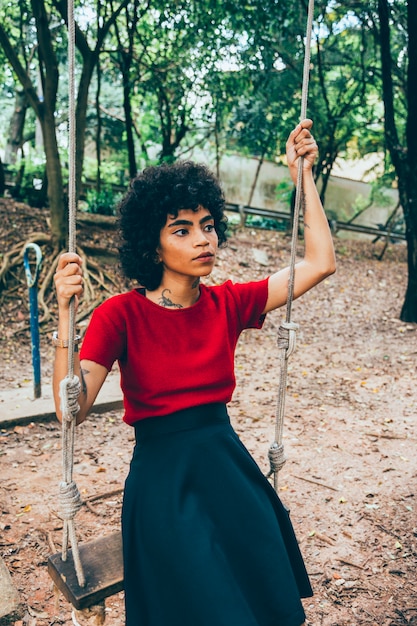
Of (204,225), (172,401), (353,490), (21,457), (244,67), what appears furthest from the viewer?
(244,67)

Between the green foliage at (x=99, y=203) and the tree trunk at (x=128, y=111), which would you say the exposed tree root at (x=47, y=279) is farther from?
the tree trunk at (x=128, y=111)

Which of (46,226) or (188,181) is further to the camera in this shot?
(46,226)

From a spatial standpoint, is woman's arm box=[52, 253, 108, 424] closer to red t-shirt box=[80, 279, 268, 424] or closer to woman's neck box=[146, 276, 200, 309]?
red t-shirt box=[80, 279, 268, 424]

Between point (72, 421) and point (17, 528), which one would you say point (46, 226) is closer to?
point (17, 528)

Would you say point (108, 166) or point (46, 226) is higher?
point (108, 166)

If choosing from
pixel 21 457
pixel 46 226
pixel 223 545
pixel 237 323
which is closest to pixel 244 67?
pixel 46 226

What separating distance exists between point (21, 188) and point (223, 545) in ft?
28.2

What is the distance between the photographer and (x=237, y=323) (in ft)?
6.41

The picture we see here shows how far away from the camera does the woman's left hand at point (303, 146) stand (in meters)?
1.85

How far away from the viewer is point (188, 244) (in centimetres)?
181

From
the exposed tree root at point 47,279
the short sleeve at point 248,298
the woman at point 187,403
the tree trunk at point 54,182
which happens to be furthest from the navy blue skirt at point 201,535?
the tree trunk at point 54,182

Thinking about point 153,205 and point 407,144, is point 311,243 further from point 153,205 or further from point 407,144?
point 407,144

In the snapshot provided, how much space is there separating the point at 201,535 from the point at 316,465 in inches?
89.4

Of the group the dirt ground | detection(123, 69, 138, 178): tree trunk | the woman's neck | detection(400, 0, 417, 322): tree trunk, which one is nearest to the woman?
the woman's neck
